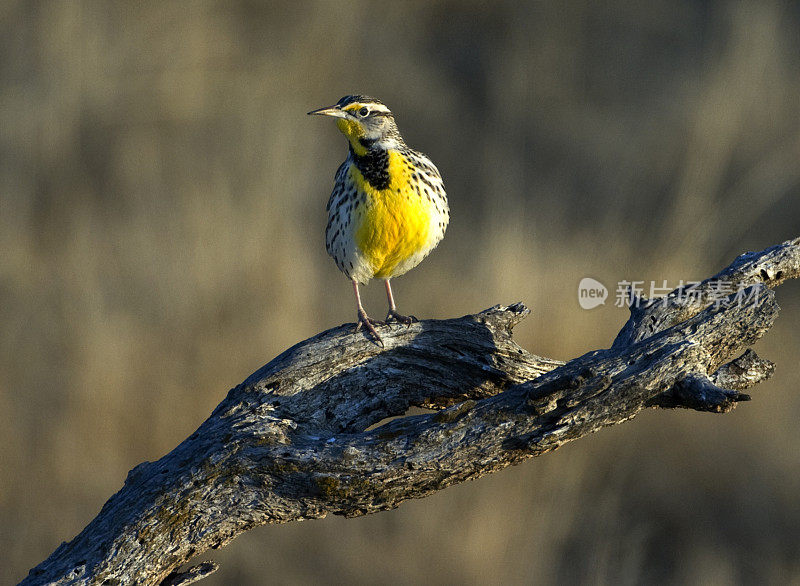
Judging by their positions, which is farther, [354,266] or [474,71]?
[474,71]

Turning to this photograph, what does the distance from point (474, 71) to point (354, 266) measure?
17.7ft

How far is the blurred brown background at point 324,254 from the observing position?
6.04 m

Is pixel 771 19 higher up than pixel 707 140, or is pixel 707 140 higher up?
pixel 771 19

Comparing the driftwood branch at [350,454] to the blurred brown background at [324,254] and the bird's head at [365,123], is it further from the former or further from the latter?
the blurred brown background at [324,254]

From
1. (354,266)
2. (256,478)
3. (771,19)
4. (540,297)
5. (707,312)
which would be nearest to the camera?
(256,478)

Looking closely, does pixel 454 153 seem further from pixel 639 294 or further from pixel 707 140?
pixel 639 294

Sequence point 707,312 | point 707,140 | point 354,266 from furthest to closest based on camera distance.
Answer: point 707,140
point 354,266
point 707,312

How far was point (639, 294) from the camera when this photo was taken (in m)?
3.68

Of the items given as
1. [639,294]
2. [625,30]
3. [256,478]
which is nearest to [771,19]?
[625,30]

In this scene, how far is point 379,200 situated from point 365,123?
309mm

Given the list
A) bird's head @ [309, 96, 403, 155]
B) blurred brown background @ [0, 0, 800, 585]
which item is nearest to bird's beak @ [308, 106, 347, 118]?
bird's head @ [309, 96, 403, 155]

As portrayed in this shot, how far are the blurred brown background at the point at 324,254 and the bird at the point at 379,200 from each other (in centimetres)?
242

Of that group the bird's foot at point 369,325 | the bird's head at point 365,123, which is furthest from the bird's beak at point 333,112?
the bird's foot at point 369,325

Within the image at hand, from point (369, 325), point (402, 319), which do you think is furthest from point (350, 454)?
point (402, 319)
